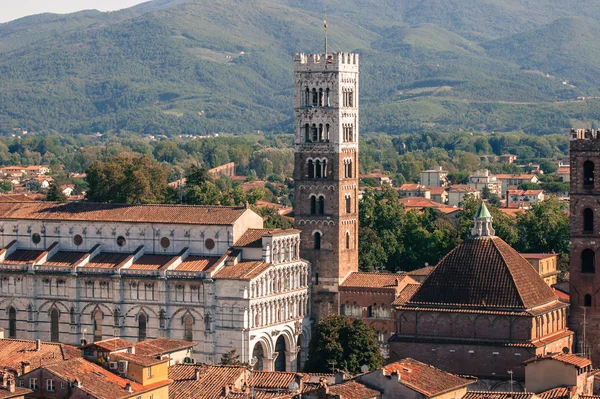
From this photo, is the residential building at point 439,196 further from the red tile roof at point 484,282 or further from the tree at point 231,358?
the red tile roof at point 484,282

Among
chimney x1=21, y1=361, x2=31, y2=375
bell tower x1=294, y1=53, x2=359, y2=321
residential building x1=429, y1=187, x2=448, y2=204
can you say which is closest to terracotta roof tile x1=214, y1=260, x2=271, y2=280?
bell tower x1=294, y1=53, x2=359, y2=321

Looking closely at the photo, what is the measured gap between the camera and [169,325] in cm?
9362

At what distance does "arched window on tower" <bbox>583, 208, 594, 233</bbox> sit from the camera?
8438 cm

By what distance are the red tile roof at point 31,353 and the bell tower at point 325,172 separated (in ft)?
84.1

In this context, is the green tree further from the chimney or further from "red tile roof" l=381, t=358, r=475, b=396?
the chimney

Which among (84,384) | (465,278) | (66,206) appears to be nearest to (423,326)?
(465,278)

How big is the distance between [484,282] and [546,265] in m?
27.9

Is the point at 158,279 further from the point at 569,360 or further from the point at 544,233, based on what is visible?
the point at 544,233

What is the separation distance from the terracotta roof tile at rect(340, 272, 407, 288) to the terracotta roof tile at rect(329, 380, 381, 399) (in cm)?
3122

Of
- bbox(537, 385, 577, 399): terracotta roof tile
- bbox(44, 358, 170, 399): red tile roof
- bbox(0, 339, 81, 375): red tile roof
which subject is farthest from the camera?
bbox(0, 339, 81, 375): red tile roof

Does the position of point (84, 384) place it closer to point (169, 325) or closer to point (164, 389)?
point (164, 389)

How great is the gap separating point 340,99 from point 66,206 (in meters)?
17.2

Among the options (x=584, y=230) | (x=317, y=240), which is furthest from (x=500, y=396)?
(x=317, y=240)

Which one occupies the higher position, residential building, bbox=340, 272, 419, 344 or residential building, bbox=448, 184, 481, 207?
residential building, bbox=448, 184, 481, 207
